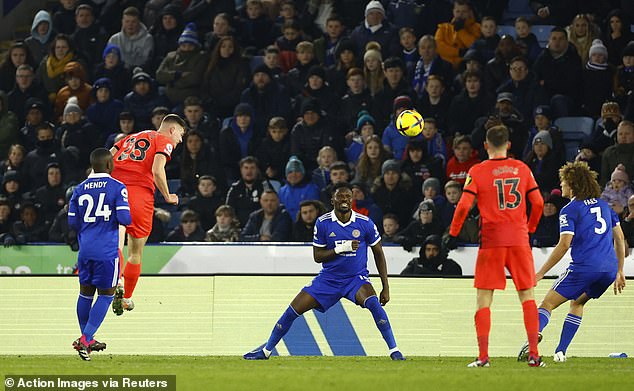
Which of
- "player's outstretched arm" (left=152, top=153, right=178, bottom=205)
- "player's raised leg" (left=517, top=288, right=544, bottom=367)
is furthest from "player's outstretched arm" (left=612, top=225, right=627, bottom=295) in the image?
"player's outstretched arm" (left=152, top=153, right=178, bottom=205)

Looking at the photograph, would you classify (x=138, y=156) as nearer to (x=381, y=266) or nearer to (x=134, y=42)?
(x=381, y=266)

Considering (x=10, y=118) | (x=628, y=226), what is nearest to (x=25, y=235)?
(x=10, y=118)

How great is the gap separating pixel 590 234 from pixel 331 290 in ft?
8.80

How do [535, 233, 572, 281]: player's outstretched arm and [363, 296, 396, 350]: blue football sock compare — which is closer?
[535, 233, 572, 281]: player's outstretched arm

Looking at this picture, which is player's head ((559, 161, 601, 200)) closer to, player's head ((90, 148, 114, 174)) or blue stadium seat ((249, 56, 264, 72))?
player's head ((90, 148, 114, 174))

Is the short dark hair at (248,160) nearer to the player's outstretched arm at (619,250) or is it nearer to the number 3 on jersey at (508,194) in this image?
the player's outstretched arm at (619,250)

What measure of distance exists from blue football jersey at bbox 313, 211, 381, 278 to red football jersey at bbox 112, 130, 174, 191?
1853mm

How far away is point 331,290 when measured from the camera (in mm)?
12766

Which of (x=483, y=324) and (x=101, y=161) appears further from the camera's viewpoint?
(x=101, y=161)

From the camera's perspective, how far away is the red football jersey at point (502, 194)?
35.9 feet

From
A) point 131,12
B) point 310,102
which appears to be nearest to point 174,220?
point 310,102

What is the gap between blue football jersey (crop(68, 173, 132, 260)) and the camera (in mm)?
12016

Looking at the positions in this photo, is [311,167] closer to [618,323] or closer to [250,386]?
[618,323]

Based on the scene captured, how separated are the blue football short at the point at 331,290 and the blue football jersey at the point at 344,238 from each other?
6 cm
